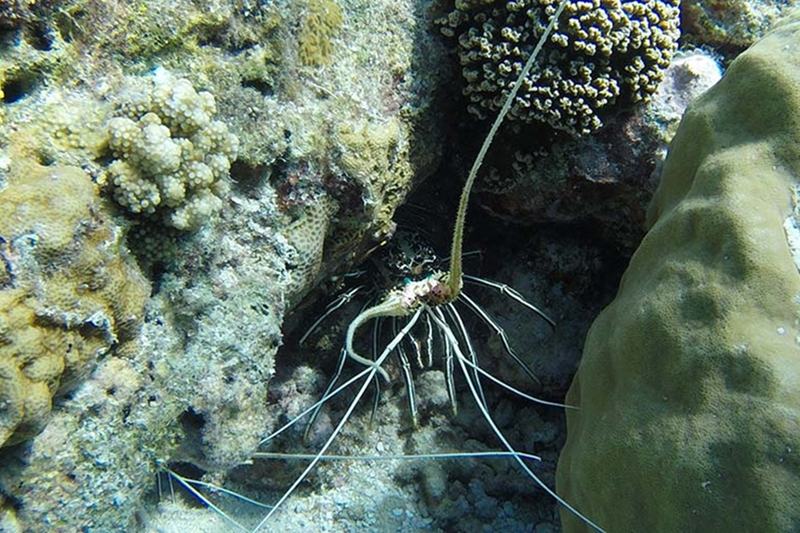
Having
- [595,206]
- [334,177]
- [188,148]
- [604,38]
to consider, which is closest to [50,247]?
[188,148]

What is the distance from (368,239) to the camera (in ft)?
9.89

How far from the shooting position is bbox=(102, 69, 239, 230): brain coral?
1.80 metres

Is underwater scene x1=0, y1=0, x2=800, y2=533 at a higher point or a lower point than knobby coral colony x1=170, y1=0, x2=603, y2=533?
higher

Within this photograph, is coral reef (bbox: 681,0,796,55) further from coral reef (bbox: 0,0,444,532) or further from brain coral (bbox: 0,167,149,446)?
brain coral (bbox: 0,167,149,446)

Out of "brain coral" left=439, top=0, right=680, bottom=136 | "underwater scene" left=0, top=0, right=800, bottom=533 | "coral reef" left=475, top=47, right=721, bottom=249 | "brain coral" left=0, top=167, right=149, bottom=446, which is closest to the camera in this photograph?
"brain coral" left=0, top=167, right=149, bottom=446

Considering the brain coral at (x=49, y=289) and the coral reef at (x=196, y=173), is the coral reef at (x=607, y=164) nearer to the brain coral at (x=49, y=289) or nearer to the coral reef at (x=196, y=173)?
the coral reef at (x=196, y=173)

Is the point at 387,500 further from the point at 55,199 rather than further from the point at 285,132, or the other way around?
the point at 55,199

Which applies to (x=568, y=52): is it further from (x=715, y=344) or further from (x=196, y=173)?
(x=196, y=173)

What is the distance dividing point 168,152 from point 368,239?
1.36 metres

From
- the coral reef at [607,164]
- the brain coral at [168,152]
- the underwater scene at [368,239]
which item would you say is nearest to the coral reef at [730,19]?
the underwater scene at [368,239]

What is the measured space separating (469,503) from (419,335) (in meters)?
1.21

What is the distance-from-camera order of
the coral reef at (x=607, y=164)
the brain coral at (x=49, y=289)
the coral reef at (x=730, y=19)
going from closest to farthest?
the brain coral at (x=49, y=289)
the coral reef at (x=607, y=164)
the coral reef at (x=730, y=19)

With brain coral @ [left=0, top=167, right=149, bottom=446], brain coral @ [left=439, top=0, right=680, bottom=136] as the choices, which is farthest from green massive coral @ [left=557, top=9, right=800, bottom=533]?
brain coral @ [left=0, top=167, right=149, bottom=446]

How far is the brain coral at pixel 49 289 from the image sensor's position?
1508 mm
